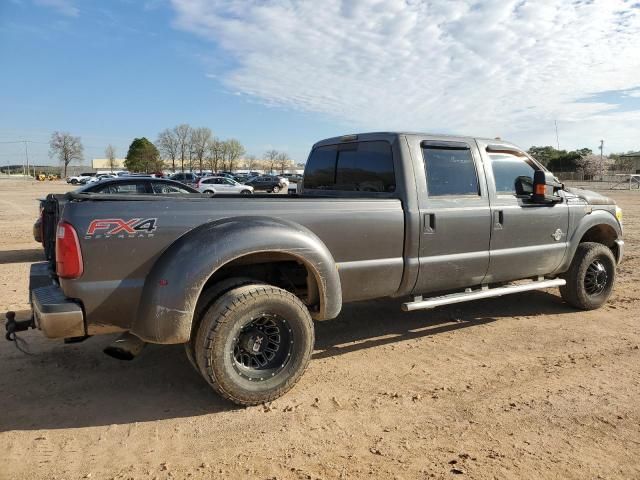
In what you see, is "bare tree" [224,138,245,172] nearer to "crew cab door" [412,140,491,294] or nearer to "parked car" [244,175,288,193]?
"parked car" [244,175,288,193]

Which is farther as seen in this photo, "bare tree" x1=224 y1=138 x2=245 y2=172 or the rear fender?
"bare tree" x1=224 y1=138 x2=245 y2=172

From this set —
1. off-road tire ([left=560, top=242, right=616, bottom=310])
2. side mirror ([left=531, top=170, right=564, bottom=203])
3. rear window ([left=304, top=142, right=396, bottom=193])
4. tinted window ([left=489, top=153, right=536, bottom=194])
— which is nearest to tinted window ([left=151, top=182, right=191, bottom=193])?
rear window ([left=304, top=142, right=396, bottom=193])

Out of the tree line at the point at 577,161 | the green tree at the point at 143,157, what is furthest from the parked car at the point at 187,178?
the tree line at the point at 577,161

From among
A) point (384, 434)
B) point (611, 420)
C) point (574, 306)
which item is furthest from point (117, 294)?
point (574, 306)

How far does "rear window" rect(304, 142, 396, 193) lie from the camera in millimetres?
4480

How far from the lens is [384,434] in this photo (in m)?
3.11

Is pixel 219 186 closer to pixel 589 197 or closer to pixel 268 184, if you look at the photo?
pixel 268 184

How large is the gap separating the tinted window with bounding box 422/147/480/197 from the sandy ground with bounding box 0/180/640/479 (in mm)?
1516

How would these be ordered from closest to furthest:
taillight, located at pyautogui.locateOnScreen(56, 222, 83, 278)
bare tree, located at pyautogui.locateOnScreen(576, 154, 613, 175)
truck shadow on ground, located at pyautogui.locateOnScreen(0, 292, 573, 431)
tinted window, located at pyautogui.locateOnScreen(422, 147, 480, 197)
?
taillight, located at pyautogui.locateOnScreen(56, 222, 83, 278), truck shadow on ground, located at pyautogui.locateOnScreen(0, 292, 573, 431), tinted window, located at pyautogui.locateOnScreen(422, 147, 480, 197), bare tree, located at pyautogui.locateOnScreen(576, 154, 613, 175)

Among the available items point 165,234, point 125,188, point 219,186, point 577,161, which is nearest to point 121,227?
point 165,234

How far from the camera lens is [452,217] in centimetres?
443

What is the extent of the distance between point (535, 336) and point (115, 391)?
402 centimetres

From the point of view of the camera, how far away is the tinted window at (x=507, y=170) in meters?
4.95

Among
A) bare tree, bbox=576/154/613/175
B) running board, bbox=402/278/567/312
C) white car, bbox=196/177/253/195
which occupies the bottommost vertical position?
running board, bbox=402/278/567/312
